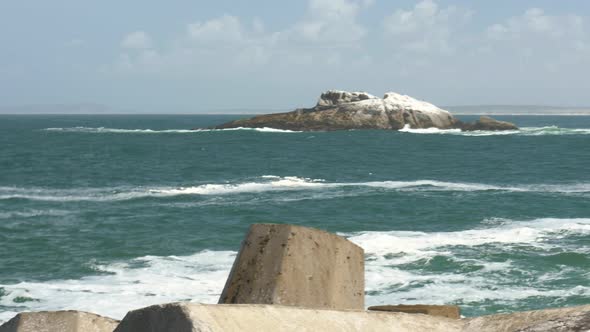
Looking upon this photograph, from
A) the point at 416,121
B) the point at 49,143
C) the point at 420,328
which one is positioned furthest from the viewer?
the point at 416,121

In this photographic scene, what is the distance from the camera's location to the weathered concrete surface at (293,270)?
6.14 metres

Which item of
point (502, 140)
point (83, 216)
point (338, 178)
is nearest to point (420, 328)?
point (83, 216)

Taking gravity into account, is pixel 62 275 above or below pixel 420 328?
below

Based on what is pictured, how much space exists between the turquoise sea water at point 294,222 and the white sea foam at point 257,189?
87 mm

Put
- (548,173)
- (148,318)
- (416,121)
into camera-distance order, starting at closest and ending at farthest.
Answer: (148,318)
(548,173)
(416,121)

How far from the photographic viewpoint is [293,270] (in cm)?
621

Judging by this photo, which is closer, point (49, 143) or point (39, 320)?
point (39, 320)

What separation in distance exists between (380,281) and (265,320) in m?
11.5

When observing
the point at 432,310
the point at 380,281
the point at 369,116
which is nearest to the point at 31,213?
the point at 380,281

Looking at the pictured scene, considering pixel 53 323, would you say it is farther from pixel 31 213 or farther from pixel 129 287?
pixel 31 213

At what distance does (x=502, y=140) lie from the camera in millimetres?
76688

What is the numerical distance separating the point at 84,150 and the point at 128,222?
41007mm

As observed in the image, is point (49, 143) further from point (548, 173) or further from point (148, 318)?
point (148, 318)

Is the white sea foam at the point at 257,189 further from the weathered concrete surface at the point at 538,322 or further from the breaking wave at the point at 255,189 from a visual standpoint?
the weathered concrete surface at the point at 538,322
